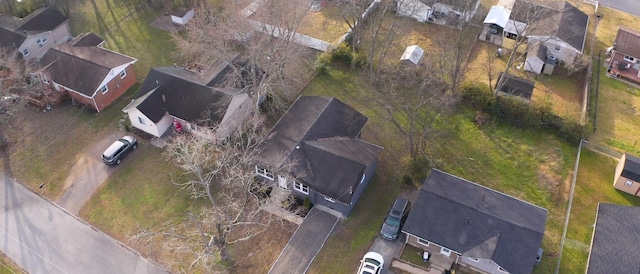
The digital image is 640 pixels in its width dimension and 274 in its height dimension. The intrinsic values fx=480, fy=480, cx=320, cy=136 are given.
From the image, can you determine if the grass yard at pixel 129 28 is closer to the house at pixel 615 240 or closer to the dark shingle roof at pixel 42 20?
the dark shingle roof at pixel 42 20

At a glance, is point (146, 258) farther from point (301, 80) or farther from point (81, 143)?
point (301, 80)

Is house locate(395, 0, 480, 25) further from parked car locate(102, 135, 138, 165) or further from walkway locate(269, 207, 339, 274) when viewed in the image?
parked car locate(102, 135, 138, 165)

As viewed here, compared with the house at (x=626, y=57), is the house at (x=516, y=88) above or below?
below

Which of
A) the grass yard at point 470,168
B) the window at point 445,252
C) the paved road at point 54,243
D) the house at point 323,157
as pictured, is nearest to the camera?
the window at point 445,252

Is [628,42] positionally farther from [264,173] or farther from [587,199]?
[264,173]

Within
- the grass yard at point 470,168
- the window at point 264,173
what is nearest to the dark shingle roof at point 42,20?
the grass yard at point 470,168

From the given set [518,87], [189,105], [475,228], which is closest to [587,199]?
[475,228]

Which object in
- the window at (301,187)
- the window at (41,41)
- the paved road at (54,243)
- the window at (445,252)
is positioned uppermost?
the window at (41,41)

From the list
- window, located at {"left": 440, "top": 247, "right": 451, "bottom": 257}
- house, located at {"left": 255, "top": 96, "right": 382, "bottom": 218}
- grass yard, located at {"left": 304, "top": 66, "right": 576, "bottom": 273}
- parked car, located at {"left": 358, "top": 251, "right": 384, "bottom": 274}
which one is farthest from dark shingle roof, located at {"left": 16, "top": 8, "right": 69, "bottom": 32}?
window, located at {"left": 440, "top": 247, "right": 451, "bottom": 257}
